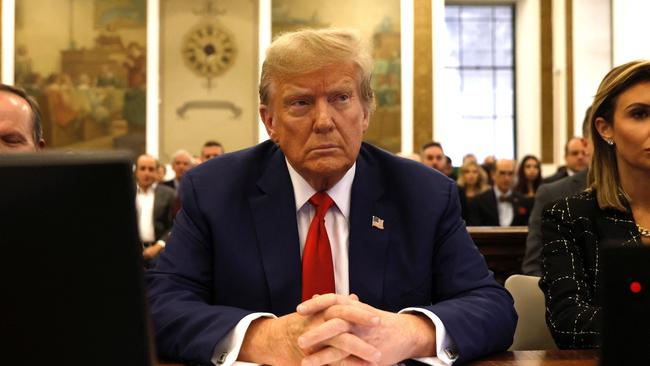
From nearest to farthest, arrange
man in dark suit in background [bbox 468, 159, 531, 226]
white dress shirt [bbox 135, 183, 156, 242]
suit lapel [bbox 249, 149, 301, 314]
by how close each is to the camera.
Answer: suit lapel [bbox 249, 149, 301, 314] → man in dark suit in background [bbox 468, 159, 531, 226] → white dress shirt [bbox 135, 183, 156, 242]

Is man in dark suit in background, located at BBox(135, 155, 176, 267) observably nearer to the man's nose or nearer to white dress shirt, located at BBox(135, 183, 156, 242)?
white dress shirt, located at BBox(135, 183, 156, 242)

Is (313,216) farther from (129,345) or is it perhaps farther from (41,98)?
(41,98)

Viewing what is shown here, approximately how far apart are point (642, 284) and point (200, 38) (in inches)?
607

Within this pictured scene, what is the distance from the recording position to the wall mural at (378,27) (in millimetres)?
15953

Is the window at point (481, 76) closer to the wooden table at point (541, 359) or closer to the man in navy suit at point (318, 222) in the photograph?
the man in navy suit at point (318, 222)

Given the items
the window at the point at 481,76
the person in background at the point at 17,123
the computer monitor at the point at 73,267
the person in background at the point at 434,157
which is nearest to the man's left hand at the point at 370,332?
the computer monitor at the point at 73,267

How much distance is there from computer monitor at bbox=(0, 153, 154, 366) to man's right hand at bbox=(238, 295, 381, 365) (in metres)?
0.94

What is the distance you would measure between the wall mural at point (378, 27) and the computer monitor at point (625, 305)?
1498 cm

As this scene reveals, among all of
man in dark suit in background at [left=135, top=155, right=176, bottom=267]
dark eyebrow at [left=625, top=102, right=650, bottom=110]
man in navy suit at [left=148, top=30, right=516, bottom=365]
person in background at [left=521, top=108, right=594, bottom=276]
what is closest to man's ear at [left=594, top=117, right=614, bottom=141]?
dark eyebrow at [left=625, top=102, right=650, bottom=110]

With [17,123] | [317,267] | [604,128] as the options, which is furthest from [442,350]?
[17,123]

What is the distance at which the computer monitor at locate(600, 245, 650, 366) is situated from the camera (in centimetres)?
90

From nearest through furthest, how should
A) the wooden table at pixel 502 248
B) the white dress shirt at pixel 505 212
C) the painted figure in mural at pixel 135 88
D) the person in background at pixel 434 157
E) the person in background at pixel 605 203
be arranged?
the person in background at pixel 605 203 → the wooden table at pixel 502 248 → the white dress shirt at pixel 505 212 → the person in background at pixel 434 157 → the painted figure in mural at pixel 135 88

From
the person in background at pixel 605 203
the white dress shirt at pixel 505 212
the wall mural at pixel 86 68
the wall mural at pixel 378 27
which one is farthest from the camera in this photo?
the wall mural at pixel 378 27

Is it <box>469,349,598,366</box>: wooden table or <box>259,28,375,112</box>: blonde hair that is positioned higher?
<box>259,28,375,112</box>: blonde hair
